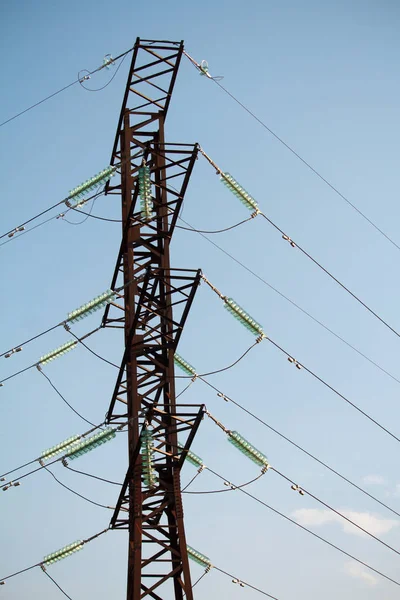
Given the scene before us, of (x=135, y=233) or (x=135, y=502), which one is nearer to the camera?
(x=135, y=502)

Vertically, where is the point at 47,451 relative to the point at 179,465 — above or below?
above

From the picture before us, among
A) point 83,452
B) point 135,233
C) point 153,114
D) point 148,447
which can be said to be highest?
point 153,114

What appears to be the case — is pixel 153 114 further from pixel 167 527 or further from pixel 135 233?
pixel 167 527

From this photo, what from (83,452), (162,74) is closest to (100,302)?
(83,452)

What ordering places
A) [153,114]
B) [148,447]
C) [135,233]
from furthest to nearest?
[153,114] < [135,233] < [148,447]

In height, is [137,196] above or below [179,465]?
above

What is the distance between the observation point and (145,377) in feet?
72.6

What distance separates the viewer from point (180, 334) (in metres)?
22.7

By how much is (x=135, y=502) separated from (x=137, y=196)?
865cm

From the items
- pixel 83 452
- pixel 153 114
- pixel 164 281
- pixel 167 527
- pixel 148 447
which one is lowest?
pixel 167 527

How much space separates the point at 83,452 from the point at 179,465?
267cm

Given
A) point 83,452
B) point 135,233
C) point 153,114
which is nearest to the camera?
point 83,452

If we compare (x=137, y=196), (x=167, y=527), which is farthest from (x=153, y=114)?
(x=167, y=527)

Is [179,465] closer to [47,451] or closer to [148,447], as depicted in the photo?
[148,447]
